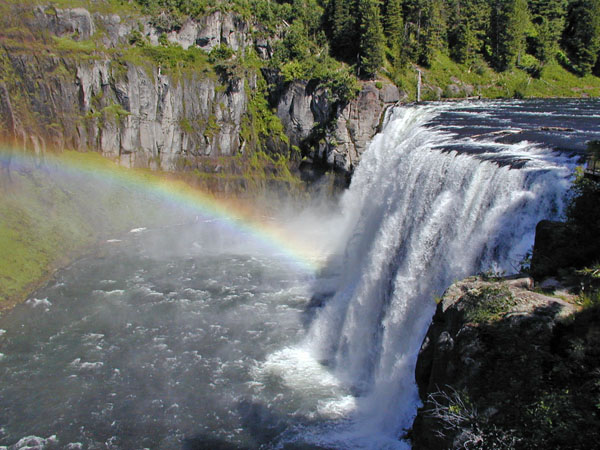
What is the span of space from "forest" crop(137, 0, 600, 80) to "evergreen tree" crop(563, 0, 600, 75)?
113mm

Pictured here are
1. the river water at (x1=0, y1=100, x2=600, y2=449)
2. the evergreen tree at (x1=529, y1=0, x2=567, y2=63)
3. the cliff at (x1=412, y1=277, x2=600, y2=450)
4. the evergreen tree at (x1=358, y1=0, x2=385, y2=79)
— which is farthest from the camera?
the evergreen tree at (x1=529, y1=0, x2=567, y2=63)

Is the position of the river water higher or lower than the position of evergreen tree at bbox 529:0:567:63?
lower

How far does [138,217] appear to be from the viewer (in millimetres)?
40375

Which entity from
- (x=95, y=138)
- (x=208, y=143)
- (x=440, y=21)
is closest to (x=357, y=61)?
(x=440, y=21)

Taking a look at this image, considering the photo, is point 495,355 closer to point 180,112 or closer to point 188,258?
point 188,258

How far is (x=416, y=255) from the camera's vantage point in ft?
63.3

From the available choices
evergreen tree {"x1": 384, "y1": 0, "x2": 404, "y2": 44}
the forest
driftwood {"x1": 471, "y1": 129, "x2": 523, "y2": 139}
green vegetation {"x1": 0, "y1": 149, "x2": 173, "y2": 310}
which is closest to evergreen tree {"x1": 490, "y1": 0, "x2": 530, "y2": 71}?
the forest

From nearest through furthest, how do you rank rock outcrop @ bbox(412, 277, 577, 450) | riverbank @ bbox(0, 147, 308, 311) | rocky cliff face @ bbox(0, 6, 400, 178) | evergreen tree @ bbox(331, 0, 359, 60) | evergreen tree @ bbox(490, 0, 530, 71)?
rock outcrop @ bbox(412, 277, 577, 450) → riverbank @ bbox(0, 147, 308, 311) → rocky cliff face @ bbox(0, 6, 400, 178) → evergreen tree @ bbox(331, 0, 359, 60) → evergreen tree @ bbox(490, 0, 530, 71)

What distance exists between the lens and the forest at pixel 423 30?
1857 inches

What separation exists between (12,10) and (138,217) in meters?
20.8

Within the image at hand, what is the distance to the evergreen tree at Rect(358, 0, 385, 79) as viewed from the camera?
46.2m

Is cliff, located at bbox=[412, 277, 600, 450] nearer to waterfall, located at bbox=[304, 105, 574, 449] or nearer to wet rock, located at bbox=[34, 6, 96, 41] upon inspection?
waterfall, located at bbox=[304, 105, 574, 449]

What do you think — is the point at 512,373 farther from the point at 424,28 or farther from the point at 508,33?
the point at 508,33

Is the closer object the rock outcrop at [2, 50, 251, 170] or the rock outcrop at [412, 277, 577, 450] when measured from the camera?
the rock outcrop at [412, 277, 577, 450]
